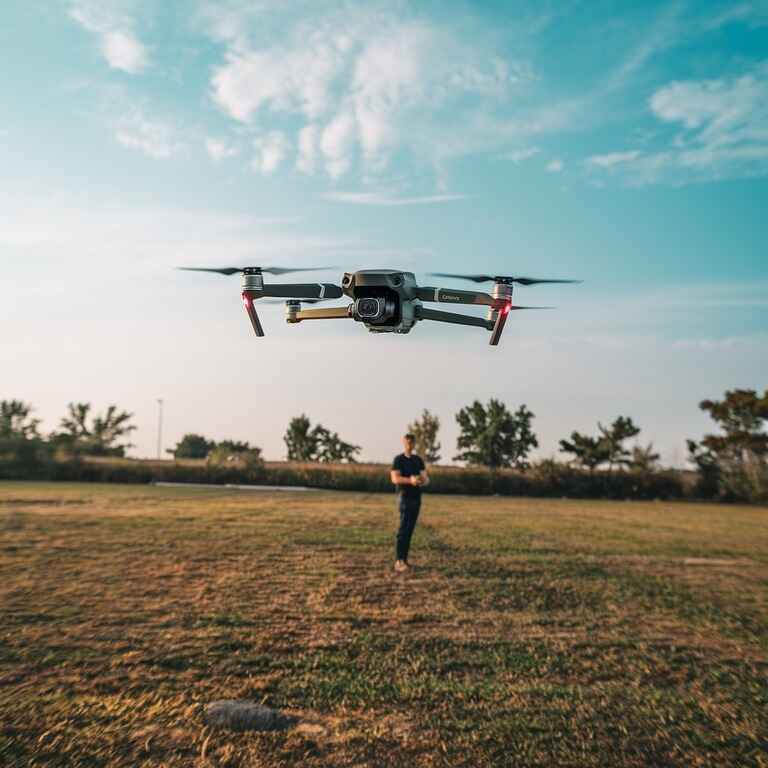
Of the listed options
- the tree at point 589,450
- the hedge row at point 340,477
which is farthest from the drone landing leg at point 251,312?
the tree at point 589,450

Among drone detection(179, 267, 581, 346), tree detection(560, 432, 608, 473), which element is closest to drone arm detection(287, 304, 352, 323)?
drone detection(179, 267, 581, 346)

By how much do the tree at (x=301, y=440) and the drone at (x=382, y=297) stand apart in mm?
62442

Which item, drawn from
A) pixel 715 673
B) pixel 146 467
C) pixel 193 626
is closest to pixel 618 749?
pixel 715 673

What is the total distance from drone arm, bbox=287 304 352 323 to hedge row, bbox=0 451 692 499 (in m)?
39.8

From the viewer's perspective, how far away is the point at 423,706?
20.8 feet

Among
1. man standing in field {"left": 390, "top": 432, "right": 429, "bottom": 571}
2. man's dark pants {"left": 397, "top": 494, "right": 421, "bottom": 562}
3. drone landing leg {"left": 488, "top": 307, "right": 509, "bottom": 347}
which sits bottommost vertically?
man's dark pants {"left": 397, "top": 494, "right": 421, "bottom": 562}

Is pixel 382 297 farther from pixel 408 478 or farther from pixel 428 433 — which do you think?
pixel 428 433

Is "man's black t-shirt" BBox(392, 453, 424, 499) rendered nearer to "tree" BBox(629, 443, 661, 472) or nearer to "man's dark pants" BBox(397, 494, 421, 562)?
"man's dark pants" BBox(397, 494, 421, 562)

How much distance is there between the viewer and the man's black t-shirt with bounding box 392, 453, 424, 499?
12.0m

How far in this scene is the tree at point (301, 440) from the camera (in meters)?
65.8

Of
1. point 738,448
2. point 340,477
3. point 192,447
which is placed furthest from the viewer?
point 192,447

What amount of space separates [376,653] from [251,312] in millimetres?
5661

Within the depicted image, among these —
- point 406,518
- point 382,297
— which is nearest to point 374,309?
point 382,297

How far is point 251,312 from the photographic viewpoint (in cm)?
341
